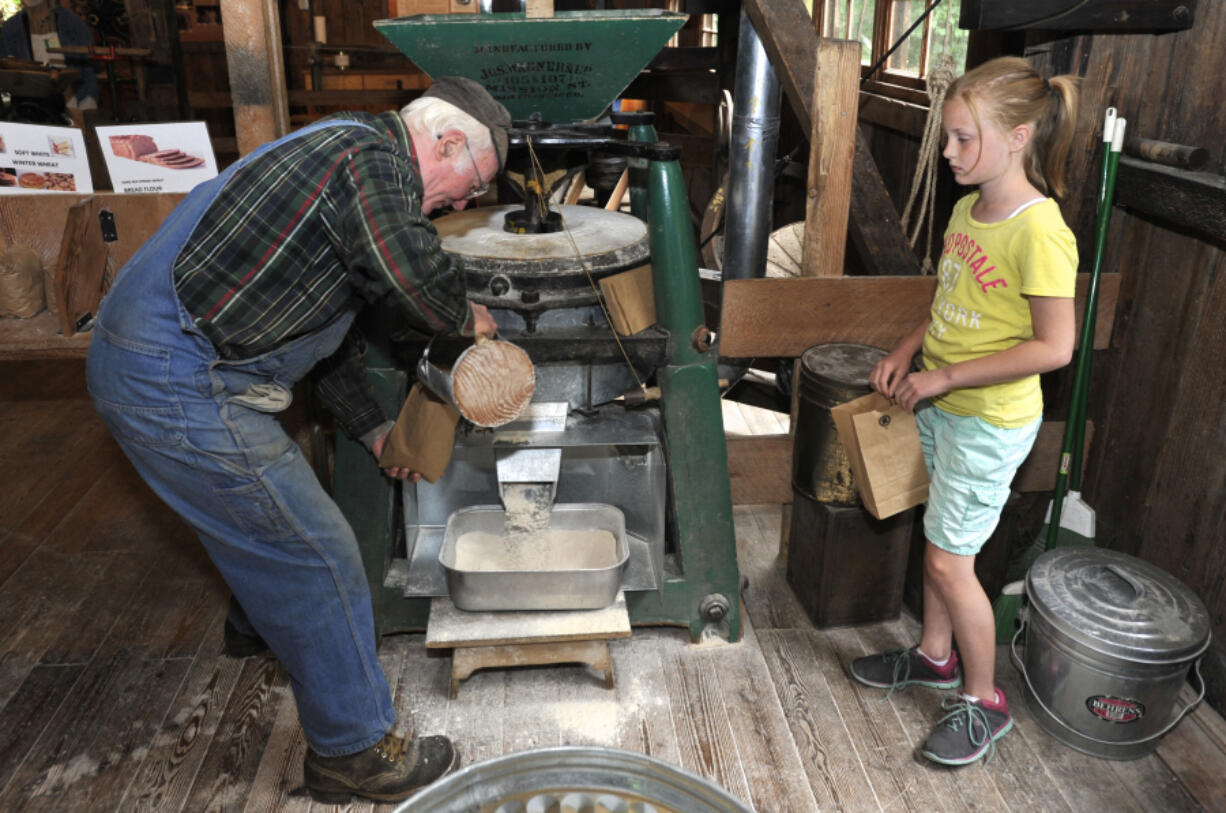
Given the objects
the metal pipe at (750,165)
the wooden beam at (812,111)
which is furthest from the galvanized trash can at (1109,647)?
the metal pipe at (750,165)

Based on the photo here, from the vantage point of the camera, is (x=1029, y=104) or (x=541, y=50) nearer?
(x=1029, y=104)

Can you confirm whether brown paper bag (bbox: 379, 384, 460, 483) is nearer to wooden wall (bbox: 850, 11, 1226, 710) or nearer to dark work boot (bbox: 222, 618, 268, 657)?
dark work boot (bbox: 222, 618, 268, 657)

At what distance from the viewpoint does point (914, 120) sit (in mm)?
4000

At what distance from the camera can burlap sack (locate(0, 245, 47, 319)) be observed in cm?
252

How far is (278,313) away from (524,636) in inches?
40.3

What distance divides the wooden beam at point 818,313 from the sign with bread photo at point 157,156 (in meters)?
1.46

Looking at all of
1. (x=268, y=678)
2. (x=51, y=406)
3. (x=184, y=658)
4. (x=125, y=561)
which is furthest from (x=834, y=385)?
(x=51, y=406)

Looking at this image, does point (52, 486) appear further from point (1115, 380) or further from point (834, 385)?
point (1115, 380)

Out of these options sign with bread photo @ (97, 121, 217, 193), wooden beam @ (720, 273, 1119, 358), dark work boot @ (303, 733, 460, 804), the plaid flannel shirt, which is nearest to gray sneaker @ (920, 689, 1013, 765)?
wooden beam @ (720, 273, 1119, 358)

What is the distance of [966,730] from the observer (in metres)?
2.20

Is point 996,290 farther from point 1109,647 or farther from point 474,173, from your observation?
point 474,173

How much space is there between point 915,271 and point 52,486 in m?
3.03

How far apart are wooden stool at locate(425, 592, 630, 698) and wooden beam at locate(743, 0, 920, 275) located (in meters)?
1.34

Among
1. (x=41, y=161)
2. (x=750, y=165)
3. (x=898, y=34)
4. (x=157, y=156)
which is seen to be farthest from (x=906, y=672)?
(x=898, y=34)
